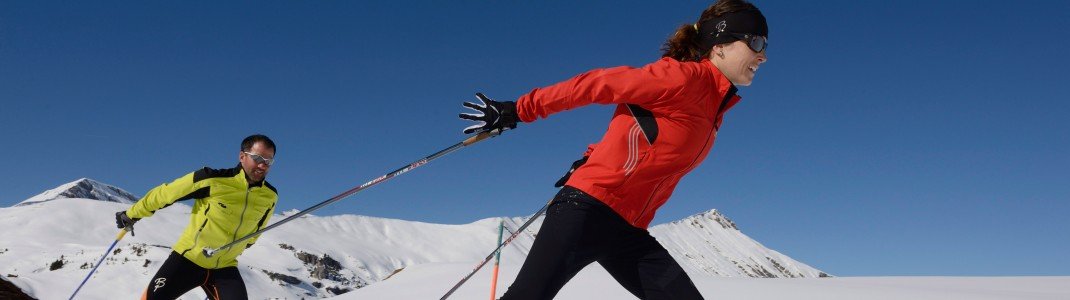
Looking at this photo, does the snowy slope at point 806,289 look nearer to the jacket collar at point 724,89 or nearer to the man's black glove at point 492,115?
the jacket collar at point 724,89

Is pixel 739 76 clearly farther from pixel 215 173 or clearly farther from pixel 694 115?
pixel 215 173

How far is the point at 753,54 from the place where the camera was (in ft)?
10.1

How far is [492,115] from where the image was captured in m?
2.92

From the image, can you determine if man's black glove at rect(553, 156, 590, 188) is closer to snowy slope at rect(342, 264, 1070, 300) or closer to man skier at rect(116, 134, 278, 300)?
man skier at rect(116, 134, 278, 300)

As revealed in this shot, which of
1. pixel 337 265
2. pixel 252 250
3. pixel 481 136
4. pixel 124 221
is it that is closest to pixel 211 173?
pixel 124 221

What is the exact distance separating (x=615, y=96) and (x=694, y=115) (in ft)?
1.13

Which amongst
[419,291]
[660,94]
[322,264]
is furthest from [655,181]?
[322,264]

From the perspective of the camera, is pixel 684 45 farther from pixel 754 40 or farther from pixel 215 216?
pixel 215 216

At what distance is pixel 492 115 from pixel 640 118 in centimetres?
62

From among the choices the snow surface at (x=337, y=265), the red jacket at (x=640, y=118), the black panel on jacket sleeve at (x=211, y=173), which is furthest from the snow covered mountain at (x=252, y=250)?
the red jacket at (x=640, y=118)

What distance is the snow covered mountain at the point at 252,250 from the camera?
22.6 metres

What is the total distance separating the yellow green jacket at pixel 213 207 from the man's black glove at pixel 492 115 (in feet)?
10.2

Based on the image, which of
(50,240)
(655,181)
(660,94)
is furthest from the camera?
(50,240)

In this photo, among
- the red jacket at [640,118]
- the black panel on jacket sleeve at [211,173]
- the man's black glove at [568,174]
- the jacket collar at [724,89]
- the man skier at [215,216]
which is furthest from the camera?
the black panel on jacket sleeve at [211,173]
